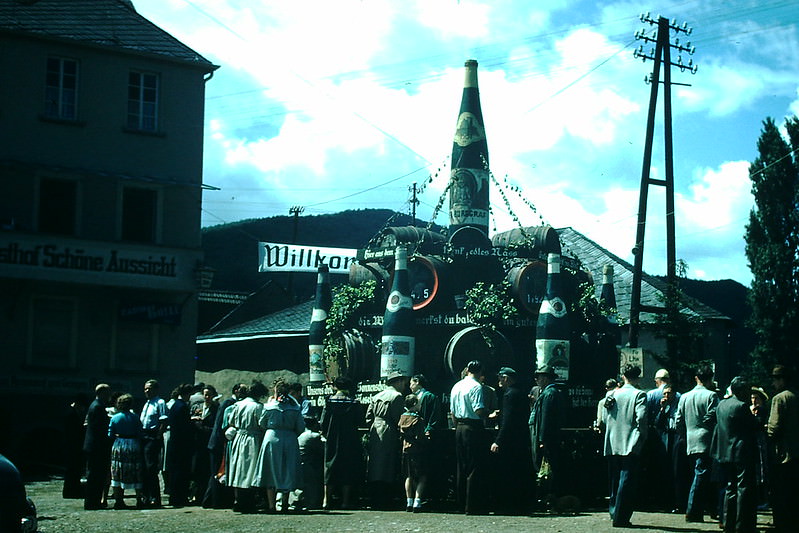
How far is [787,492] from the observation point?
1280cm

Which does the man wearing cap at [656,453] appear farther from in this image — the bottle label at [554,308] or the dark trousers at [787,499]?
the bottle label at [554,308]

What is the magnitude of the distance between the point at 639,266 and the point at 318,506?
753 inches

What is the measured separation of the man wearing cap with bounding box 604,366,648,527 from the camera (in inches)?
507

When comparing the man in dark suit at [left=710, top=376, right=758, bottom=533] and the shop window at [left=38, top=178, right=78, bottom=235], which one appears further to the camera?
the shop window at [left=38, top=178, right=78, bottom=235]

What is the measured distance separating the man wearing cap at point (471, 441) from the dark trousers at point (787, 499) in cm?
374

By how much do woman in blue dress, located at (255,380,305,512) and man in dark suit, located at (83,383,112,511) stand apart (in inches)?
104

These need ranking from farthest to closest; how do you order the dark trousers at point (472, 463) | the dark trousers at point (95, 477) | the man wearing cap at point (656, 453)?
the dark trousers at point (95, 477), the man wearing cap at point (656, 453), the dark trousers at point (472, 463)

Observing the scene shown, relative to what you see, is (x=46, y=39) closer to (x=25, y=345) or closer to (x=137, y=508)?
(x=25, y=345)

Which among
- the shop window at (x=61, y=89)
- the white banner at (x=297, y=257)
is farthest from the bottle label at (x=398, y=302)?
the white banner at (x=297, y=257)

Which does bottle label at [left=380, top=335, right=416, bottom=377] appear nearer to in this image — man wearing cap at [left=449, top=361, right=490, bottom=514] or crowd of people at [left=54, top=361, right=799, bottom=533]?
crowd of people at [left=54, top=361, right=799, bottom=533]

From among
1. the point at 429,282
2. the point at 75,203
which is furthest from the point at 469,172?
the point at 75,203

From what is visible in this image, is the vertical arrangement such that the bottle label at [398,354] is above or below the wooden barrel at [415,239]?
below

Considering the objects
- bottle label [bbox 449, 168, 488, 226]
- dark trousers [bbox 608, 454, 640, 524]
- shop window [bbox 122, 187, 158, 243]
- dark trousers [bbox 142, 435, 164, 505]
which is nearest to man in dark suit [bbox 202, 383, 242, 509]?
dark trousers [bbox 142, 435, 164, 505]

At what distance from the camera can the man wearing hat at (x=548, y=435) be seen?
49.9 ft
